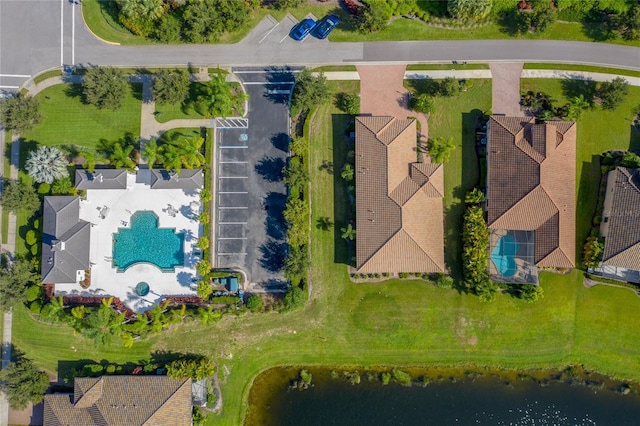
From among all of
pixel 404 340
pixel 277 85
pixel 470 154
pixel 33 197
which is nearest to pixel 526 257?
pixel 470 154

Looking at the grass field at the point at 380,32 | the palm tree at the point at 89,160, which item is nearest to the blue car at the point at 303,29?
Result: the grass field at the point at 380,32

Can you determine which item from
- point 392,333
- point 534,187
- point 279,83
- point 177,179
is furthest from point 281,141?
point 534,187

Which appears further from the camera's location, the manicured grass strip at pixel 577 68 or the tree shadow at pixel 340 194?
the manicured grass strip at pixel 577 68

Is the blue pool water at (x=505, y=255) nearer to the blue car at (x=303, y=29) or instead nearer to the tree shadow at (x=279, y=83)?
the tree shadow at (x=279, y=83)

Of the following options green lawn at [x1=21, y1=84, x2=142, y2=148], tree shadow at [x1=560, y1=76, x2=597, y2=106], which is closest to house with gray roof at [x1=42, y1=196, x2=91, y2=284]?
green lawn at [x1=21, y1=84, x2=142, y2=148]

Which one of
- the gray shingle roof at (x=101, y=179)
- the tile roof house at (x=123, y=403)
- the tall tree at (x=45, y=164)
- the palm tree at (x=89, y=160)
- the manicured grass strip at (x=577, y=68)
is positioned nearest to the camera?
the tile roof house at (x=123, y=403)

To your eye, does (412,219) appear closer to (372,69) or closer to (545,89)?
(372,69)

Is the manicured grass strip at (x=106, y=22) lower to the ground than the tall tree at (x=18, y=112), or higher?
higher
